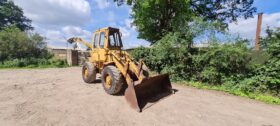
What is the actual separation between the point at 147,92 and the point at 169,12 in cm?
797

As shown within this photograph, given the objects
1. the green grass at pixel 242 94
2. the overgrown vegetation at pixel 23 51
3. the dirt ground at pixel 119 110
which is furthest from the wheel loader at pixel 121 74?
the overgrown vegetation at pixel 23 51

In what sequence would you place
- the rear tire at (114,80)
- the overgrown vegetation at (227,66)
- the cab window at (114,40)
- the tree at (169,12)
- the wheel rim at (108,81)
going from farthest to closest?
the tree at (169,12), the cab window at (114,40), the overgrown vegetation at (227,66), the wheel rim at (108,81), the rear tire at (114,80)

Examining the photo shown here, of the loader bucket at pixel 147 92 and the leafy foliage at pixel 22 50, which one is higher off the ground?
the leafy foliage at pixel 22 50

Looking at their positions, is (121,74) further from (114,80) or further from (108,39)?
(108,39)

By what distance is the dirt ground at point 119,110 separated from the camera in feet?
11.6

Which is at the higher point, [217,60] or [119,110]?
[217,60]

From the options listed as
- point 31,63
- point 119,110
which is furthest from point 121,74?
point 31,63

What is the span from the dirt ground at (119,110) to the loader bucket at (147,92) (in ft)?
0.66

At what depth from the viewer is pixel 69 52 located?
47.5ft

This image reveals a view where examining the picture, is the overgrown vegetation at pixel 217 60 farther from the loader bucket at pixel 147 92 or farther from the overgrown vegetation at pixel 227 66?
the loader bucket at pixel 147 92

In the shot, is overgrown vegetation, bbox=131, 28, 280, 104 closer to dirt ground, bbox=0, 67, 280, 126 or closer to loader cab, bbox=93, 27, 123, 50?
dirt ground, bbox=0, 67, 280, 126

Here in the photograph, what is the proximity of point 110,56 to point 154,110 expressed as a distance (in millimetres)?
2436

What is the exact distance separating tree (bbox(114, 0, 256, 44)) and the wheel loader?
15.2ft

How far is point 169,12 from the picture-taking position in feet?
38.5
